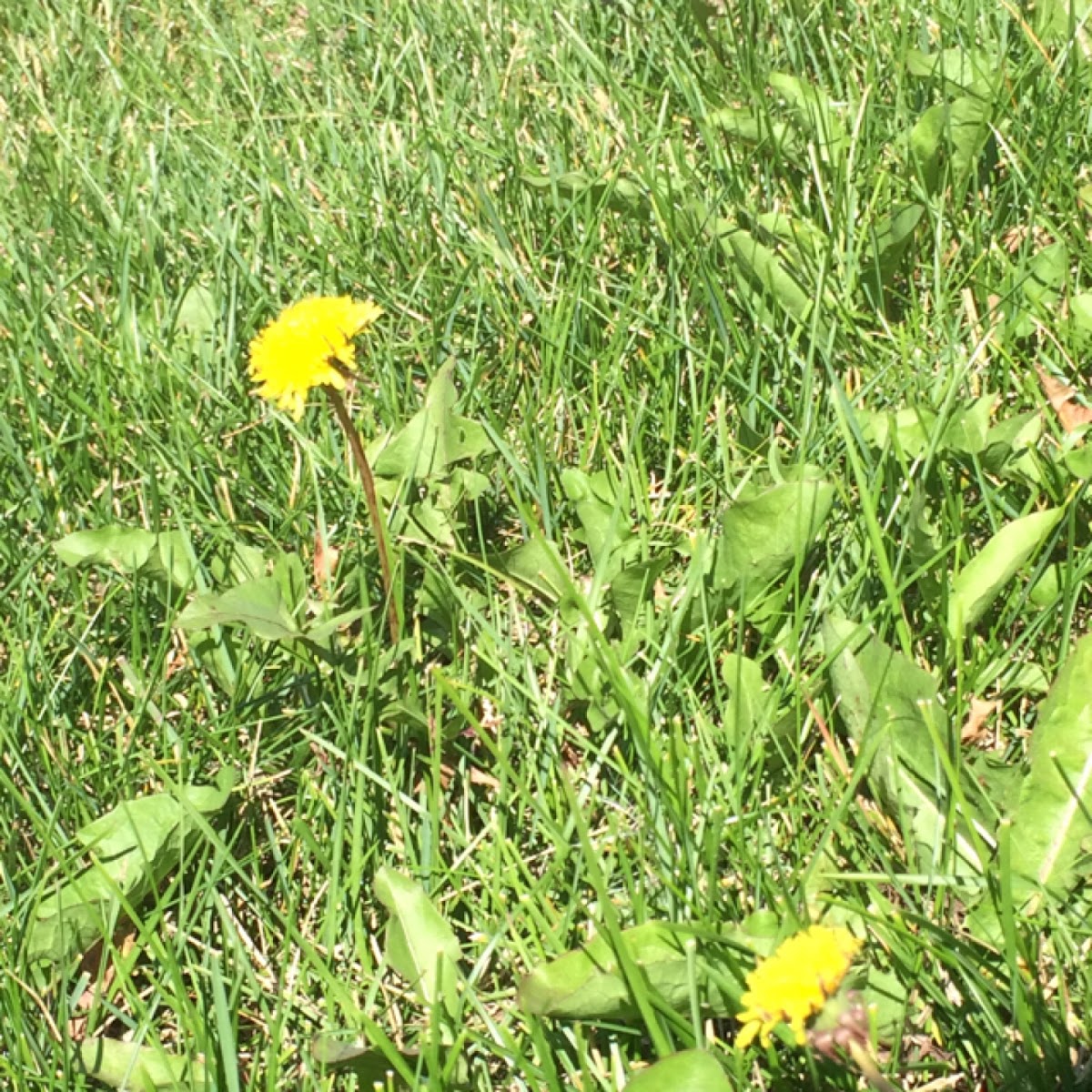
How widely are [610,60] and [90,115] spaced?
1216mm

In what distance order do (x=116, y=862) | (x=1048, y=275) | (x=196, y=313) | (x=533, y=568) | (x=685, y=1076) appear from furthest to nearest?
(x=196, y=313) → (x=1048, y=275) → (x=533, y=568) → (x=116, y=862) → (x=685, y=1076)

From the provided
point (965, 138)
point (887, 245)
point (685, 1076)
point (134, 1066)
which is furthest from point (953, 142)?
point (134, 1066)

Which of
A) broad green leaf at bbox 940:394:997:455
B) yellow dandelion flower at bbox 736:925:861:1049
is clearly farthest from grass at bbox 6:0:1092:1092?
yellow dandelion flower at bbox 736:925:861:1049

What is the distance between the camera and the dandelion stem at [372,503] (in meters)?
1.49

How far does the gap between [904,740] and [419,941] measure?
1.89ft

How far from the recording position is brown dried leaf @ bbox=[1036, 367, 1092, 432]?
185cm

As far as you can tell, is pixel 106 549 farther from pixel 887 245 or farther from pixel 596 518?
pixel 887 245

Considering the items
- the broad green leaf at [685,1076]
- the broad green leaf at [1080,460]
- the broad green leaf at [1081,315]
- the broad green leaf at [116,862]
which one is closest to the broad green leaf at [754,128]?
the broad green leaf at [1081,315]

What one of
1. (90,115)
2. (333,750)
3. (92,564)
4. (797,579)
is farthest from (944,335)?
(90,115)

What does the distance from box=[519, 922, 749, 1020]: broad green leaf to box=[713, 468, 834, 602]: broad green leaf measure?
0.49 meters

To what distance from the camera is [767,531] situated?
1.69m

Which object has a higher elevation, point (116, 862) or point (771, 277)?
point (771, 277)

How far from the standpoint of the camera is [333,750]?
1599 millimetres

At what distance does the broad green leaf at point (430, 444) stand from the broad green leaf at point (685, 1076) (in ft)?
2.97
